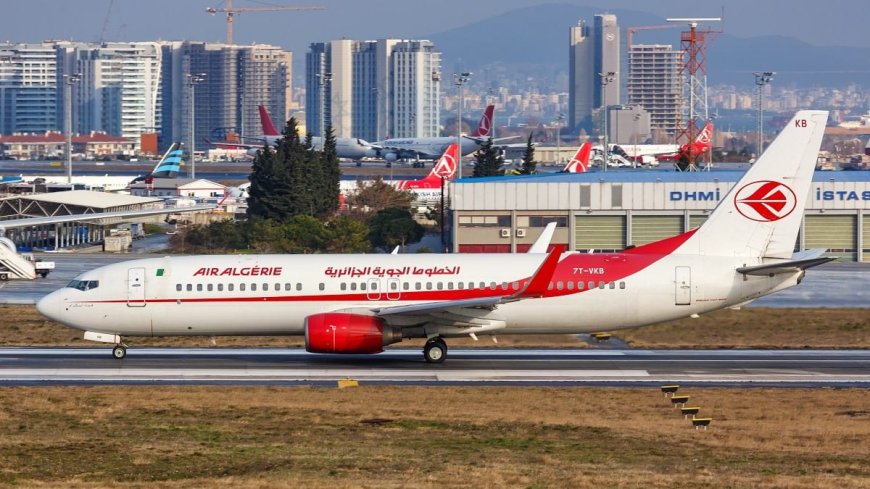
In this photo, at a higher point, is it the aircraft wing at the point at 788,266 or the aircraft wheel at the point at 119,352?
the aircraft wing at the point at 788,266

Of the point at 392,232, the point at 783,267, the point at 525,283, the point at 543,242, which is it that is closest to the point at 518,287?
the point at 525,283

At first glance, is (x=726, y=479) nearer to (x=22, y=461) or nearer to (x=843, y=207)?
(x=22, y=461)

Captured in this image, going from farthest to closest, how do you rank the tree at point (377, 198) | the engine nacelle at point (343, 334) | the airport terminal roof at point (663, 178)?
the tree at point (377, 198)
the airport terminal roof at point (663, 178)
the engine nacelle at point (343, 334)

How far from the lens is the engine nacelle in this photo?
3897 cm

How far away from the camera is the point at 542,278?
38312 mm

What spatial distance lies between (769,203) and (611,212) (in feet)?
119

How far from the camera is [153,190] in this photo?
6181 inches

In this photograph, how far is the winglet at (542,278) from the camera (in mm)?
38156

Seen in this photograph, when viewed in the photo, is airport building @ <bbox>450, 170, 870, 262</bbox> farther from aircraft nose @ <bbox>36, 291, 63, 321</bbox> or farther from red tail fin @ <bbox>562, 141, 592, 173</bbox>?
red tail fin @ <bbox>562, 141, 592, 173</bbox>

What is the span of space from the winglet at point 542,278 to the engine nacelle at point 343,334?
13.2 ft

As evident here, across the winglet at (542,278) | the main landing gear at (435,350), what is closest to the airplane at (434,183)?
the main landing gear at (435,350)

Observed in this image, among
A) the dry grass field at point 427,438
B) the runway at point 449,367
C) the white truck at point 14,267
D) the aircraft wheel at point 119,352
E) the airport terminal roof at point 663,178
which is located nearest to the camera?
the dry grass field at point 427,438

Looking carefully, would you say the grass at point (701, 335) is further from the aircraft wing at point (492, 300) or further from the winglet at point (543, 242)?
the aircraft wing at point (492, 300)

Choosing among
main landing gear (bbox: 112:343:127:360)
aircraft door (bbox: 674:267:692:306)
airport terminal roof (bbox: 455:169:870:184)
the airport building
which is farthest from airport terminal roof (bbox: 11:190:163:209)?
aircraft door (bbox: 674:267:692:306)
